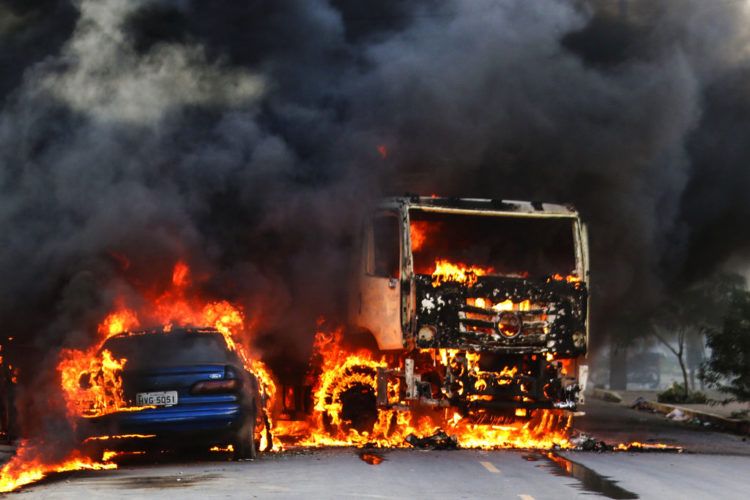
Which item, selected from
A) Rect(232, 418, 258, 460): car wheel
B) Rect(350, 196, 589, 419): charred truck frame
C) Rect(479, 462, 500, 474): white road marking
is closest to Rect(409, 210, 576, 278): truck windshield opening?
Rect(350, 196, 589, 419): charred truck frame

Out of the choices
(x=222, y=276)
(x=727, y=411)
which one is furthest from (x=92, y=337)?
(x=727, y=411)

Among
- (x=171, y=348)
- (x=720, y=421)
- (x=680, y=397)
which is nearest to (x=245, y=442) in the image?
(x=171, y=348)

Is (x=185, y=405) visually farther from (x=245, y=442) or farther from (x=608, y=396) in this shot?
(x=608, y=396)

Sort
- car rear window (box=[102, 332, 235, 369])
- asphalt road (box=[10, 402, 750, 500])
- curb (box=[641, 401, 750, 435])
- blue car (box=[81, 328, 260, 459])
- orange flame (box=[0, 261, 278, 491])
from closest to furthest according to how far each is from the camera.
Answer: asphalt road (box=[10, 402, 750, 500]) → blue car (box=[81, 328, 260, 459]) → orange flame (box=[0, 261, 278, 491]) → car rear window (box=[102, 332, 235, 369]) → curb (box=[641, 401, 750, 435])

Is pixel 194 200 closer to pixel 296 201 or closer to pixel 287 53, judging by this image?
pixel 296 201

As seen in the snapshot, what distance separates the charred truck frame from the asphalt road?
1098 millimetres

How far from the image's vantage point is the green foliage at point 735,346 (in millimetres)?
22719

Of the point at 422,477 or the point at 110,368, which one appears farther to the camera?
the point at 110,368

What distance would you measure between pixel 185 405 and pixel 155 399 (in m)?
0.31

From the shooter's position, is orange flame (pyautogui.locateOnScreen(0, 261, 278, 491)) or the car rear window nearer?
orange flame (pyautogui.locateOnScreen(0, 261, 278, 491))

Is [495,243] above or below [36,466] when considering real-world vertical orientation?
above

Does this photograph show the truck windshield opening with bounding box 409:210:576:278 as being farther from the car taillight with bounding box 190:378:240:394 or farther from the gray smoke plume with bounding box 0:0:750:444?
the car taillight with bounding box 190:378:240:394

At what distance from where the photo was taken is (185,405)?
12.5m

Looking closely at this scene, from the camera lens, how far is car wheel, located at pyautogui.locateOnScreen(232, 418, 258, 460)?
12.8 metres
